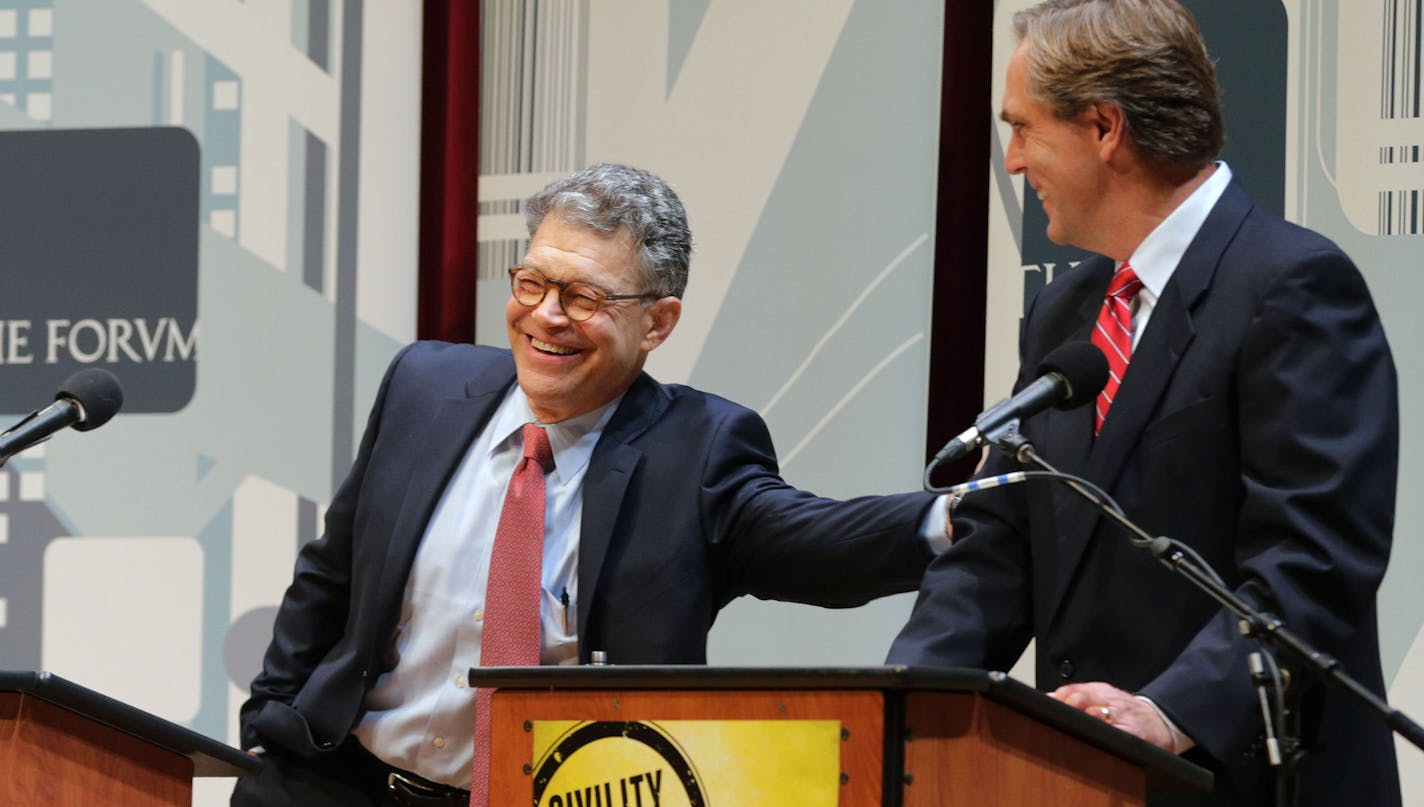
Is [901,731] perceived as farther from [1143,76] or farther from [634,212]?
[634,212]

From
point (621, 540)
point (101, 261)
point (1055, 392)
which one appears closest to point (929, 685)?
point (1055, 392)

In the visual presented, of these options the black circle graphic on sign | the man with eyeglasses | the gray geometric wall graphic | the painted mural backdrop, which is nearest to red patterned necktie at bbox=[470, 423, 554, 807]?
the man with eyeglasses

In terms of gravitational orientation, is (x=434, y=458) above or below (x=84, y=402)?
above

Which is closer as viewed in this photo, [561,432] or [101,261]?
[561,432]

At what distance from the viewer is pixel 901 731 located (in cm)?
191

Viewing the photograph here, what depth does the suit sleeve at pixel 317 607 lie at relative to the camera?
3174mm

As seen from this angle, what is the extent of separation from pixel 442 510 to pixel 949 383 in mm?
1536

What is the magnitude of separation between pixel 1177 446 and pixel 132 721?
140cm

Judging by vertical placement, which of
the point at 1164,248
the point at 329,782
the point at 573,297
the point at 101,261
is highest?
the point at 101,261

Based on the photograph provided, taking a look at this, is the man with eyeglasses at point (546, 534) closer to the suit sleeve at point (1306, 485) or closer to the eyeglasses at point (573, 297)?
the eyeglasses at point (573, 297)

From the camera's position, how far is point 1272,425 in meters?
2.24

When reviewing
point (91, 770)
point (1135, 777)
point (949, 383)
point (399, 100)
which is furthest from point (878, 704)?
point (399, 100)

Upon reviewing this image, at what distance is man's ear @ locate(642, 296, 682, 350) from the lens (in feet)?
10.5

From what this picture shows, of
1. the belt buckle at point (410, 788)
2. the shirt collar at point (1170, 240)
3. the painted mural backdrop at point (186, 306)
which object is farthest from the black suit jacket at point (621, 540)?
the painted mural backdrop at point (186, 306)
